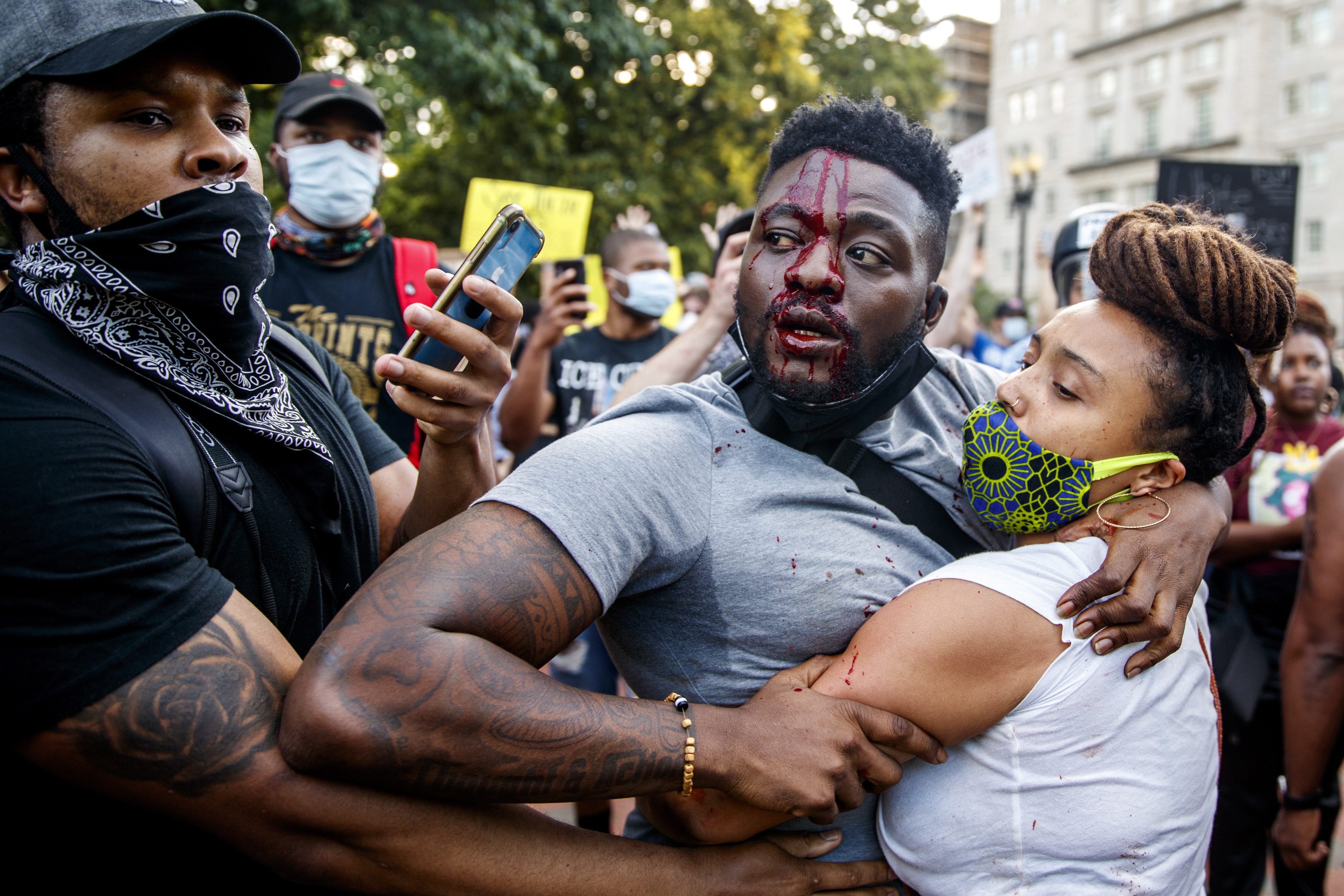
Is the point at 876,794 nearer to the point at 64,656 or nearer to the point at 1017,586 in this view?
the point at 1017,586

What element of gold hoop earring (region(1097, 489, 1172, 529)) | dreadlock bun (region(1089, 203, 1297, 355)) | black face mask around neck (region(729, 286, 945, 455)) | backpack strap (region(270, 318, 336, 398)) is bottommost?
gold hoop earring (region(1097, 489, 1172, 529))

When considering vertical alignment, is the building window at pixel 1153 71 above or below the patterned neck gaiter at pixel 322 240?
above

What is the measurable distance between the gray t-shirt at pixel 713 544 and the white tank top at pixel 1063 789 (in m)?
0.17

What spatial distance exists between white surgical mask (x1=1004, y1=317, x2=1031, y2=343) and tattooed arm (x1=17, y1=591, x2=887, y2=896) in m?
10.3

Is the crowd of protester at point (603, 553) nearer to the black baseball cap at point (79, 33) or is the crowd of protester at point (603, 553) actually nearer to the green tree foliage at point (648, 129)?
the black baseball cap at point (79, 33)

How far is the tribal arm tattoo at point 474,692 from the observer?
1324mm

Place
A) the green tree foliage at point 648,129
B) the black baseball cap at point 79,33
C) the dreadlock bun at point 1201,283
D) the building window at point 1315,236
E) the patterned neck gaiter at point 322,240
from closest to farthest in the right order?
the black baseball cap at point 79,33 < the dreadlock bun at point 1201,283 < the patterned neck gaiter at point 322,240 < the green tree foliage at point 648,129 < the building window at point 1315,236

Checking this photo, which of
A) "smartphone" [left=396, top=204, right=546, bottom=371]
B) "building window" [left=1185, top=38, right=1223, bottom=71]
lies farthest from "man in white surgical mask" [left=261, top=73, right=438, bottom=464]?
"building window" [left=1185, top=38, right=1223, bottom=71]

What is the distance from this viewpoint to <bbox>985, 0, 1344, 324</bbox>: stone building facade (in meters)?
38.1

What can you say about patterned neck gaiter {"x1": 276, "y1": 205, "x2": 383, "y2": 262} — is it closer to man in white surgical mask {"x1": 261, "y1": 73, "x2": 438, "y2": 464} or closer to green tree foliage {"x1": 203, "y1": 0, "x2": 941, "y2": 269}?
man in white surgical mask {"x1": 261, "y1": 73, "x2": 438, "y2": 464}

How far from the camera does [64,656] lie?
120cm

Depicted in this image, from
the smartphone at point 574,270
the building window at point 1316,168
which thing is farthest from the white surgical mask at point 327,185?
the building window at point 1316,168

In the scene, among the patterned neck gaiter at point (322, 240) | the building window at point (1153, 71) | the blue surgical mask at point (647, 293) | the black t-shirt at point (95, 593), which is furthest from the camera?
the building window at point (1153, 71)

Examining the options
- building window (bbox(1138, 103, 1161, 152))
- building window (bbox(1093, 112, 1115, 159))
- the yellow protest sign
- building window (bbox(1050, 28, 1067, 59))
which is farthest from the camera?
building window (bbox(1050, 28, 1067, 59))
